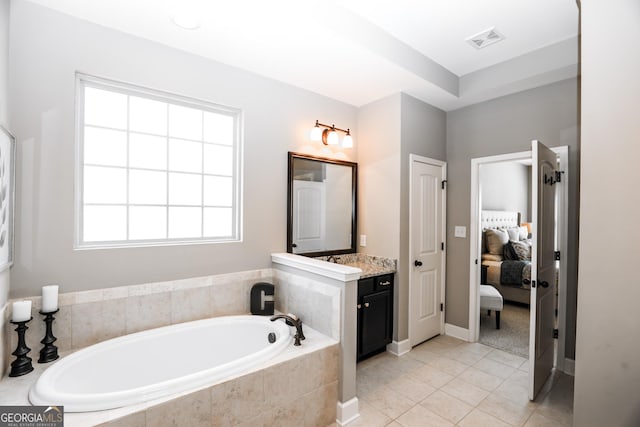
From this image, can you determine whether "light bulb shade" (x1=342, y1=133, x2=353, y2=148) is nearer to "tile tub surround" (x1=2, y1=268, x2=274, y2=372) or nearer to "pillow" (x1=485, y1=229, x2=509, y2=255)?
"tile tub surround" (x1=2, y1=268, x2=274, y2=372)

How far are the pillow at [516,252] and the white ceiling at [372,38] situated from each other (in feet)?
9.10

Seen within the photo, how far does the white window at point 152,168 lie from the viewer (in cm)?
211

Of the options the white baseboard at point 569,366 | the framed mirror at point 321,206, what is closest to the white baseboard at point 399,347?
the framed mirror at point 321,206

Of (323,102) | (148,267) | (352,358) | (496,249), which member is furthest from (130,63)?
(496,249)

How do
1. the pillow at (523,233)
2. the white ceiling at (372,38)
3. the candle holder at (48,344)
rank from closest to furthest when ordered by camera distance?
the candle holder at (48,344)
the white ceiling at (372,38)
the pillow at (523,233)

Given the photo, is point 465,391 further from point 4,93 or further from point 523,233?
point 523,233

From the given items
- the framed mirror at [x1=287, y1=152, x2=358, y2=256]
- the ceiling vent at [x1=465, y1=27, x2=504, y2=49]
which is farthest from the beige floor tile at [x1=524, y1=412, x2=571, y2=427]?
the ceiling vent at [x1=465, y1=27, x2=504, y2=49]

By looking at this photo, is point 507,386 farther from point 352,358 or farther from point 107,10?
point 107,10

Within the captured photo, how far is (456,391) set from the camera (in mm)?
2400

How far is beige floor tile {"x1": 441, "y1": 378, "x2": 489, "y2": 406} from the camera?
2.29 metres

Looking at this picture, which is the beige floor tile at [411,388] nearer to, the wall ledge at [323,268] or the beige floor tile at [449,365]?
the beige floor tile at [449,365]

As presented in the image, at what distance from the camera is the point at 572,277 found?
2715 millimetres

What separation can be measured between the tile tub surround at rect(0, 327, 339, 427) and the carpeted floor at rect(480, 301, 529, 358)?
220 centimetres

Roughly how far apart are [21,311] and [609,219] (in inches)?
124
